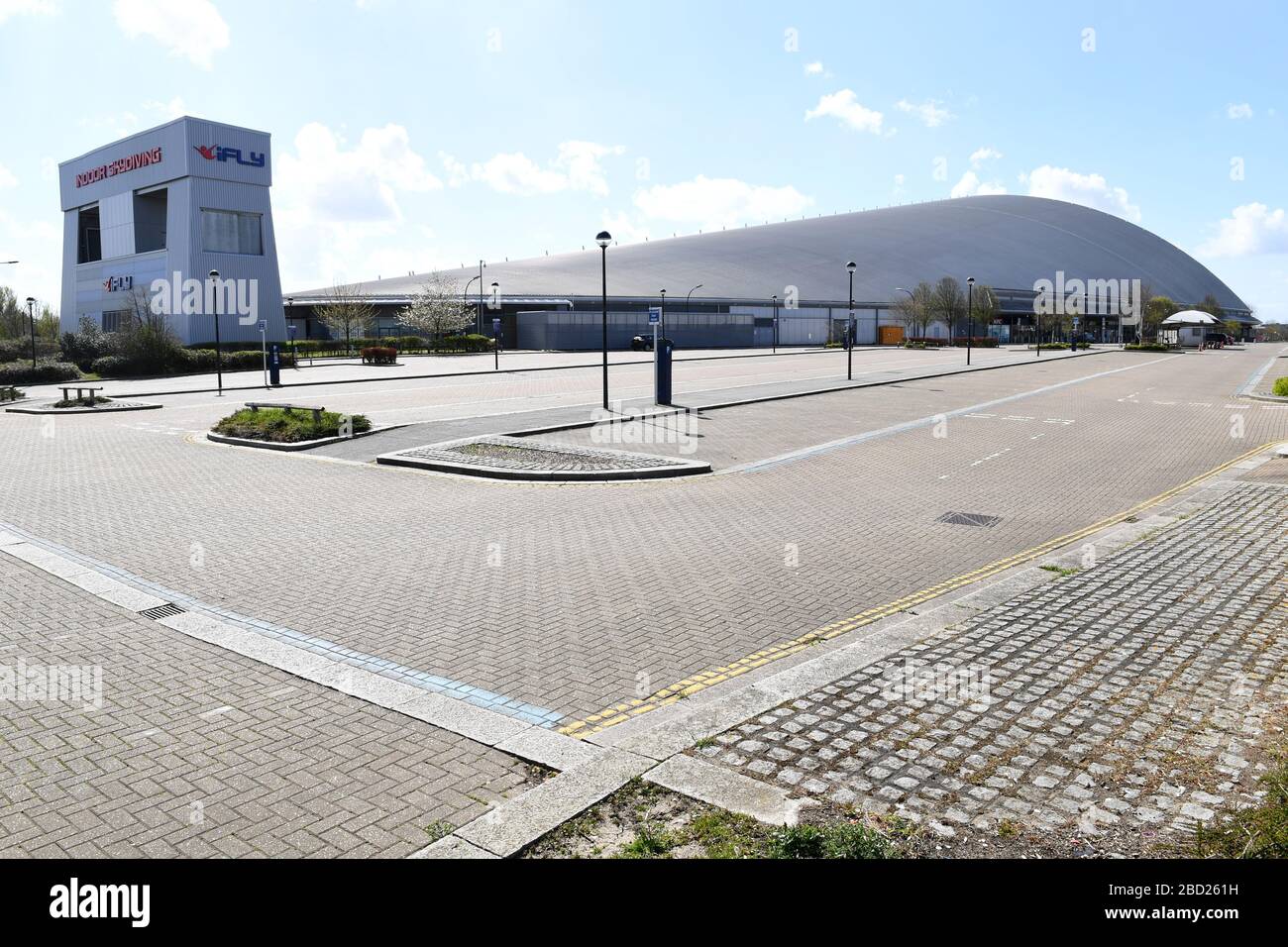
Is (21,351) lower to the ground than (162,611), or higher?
higher

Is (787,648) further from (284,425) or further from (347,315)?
(347,315)

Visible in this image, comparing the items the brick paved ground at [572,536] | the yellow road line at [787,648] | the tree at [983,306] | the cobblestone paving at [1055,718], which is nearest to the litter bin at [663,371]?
the brick paved ground at [572,536]

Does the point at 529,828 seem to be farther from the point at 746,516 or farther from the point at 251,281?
the point at 251,281

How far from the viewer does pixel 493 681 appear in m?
6.44

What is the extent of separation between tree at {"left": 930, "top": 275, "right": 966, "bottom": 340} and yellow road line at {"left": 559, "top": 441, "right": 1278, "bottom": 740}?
10869 cm

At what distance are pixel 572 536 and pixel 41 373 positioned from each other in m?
44.2

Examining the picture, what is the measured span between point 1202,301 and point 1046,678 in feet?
600

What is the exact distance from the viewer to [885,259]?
13712cm

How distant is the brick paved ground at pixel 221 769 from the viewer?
4441mm

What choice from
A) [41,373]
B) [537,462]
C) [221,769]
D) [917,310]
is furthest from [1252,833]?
[917,310]

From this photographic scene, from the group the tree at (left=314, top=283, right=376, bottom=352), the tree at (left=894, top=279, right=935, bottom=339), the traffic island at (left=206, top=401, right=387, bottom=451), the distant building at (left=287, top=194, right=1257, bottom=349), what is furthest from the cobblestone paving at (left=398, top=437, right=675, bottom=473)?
the tree at (left=894, top=279, right=935, bottom=339)

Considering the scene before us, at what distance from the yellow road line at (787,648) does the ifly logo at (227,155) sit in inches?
2459

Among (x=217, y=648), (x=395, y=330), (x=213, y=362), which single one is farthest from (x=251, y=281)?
(x=217, y=648)

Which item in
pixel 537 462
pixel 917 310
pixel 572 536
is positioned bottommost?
pixel 572 536
